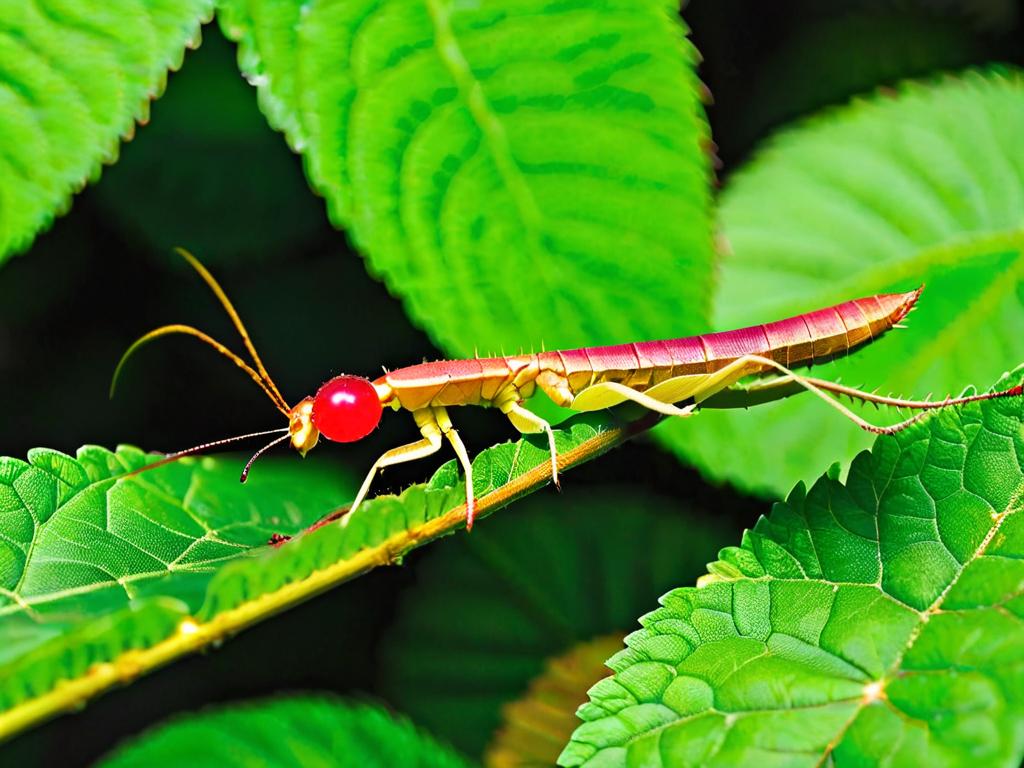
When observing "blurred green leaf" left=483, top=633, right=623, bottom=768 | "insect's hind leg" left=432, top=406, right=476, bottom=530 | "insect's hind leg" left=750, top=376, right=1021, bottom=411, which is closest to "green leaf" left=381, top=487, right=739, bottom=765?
"blurred green leaf" left=483, top=633, right=623, bottom=768

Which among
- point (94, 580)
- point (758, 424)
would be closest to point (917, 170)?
point (758, 424)

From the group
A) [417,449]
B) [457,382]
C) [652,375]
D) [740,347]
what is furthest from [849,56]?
[417,449]

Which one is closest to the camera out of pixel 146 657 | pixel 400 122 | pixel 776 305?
pixel 146 657

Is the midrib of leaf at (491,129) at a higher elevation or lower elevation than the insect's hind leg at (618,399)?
higher

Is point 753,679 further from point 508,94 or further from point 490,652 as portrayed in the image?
point 490,652

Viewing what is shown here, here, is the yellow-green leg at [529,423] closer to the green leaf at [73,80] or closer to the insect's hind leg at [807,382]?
the insect's hind leg at [807,382]

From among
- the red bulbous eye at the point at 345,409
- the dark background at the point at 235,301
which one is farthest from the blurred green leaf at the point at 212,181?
the red bulbous eye at the point at 345,409

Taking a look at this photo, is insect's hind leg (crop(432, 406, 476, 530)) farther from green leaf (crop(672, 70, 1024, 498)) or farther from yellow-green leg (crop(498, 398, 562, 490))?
green leaf (crop(672, 70, 1024, 498))

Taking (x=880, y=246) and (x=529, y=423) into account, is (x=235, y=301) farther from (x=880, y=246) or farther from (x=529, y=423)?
(x=880, y=246)
